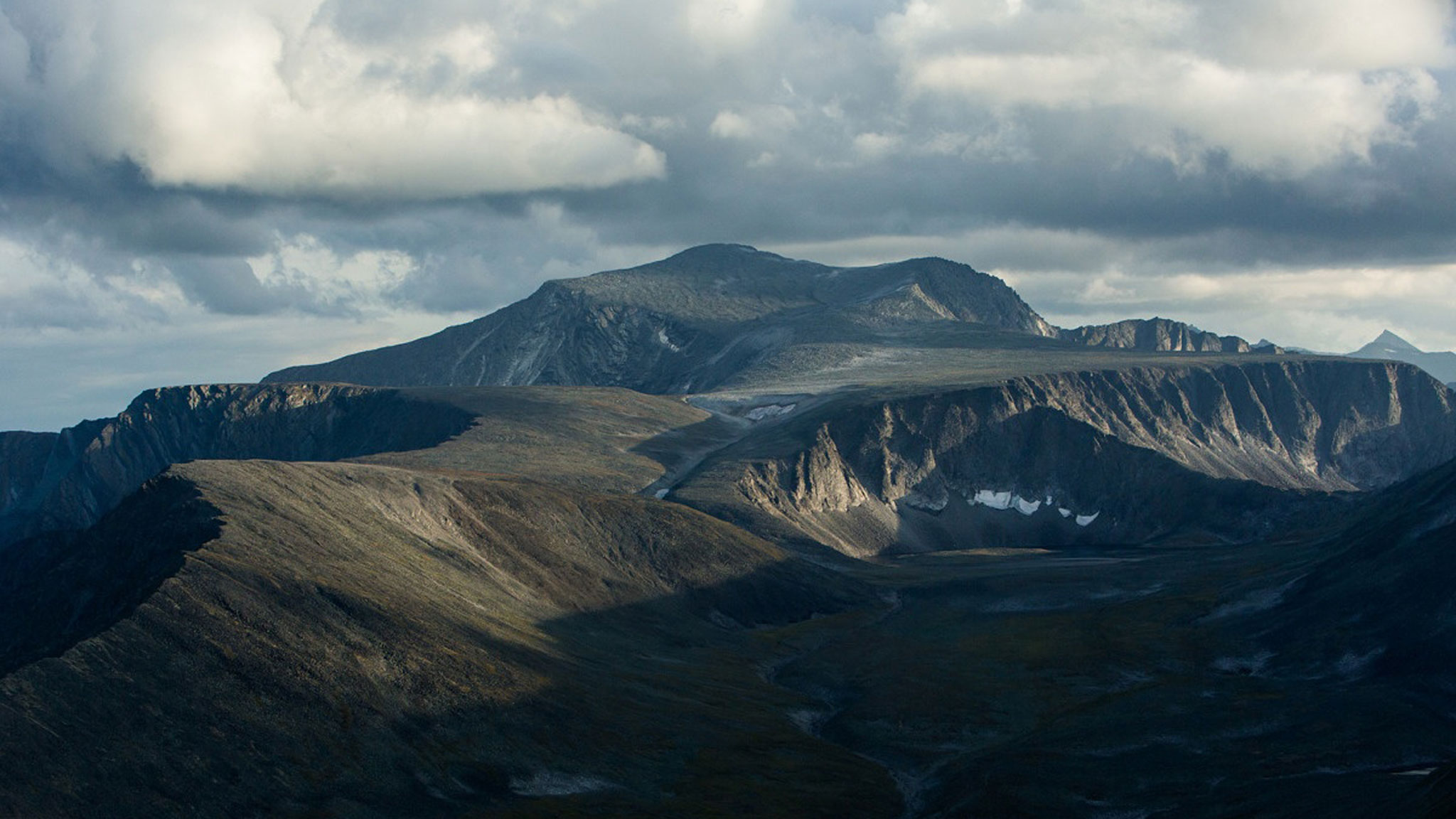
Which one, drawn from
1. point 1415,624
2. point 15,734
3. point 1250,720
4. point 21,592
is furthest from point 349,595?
point 1415,624

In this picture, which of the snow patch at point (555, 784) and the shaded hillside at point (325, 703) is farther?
the snow patch at point (555, 784)

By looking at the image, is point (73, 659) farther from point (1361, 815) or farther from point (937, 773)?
point (1361, 815)

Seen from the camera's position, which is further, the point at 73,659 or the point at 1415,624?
the point at 1415,624

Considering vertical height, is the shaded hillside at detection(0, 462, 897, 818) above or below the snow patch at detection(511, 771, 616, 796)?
above

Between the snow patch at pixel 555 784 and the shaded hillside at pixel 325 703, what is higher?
the shaded hillside at pixel 325 703

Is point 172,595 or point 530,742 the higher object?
point 172,595

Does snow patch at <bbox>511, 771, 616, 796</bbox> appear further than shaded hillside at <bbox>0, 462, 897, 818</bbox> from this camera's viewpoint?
Result: Yes

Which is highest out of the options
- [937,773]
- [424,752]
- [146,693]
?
[146,693]

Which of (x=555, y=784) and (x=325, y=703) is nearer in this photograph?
(x=325, y=703)
